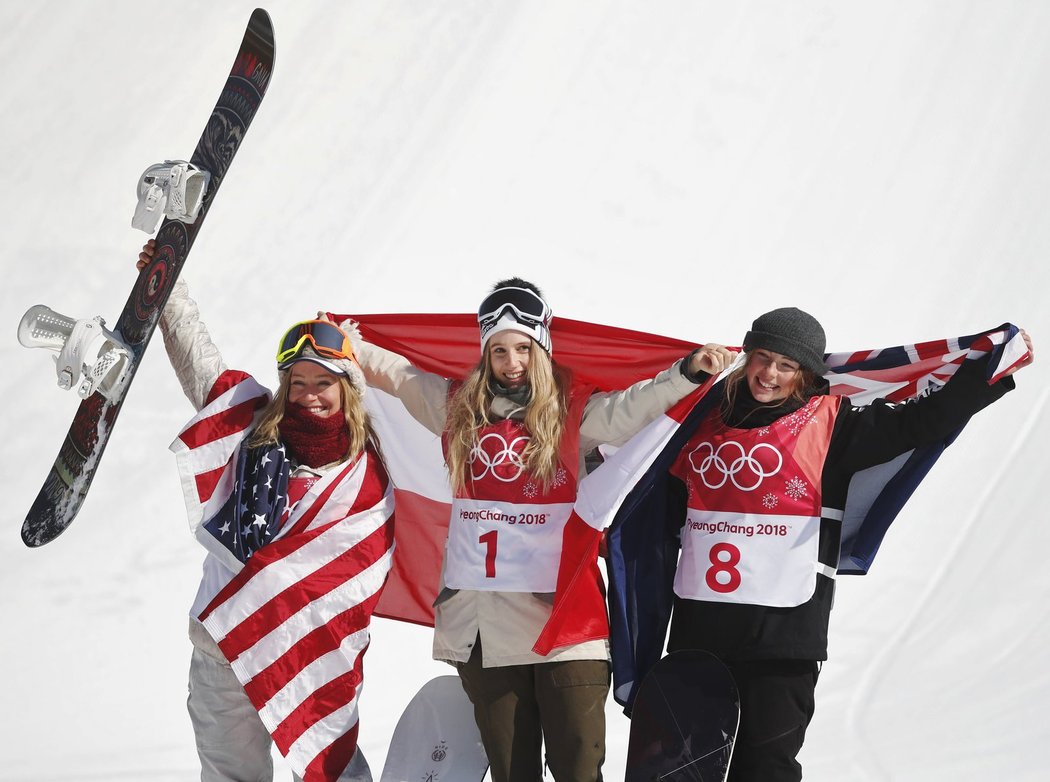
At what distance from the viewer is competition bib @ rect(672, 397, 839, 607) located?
2.91 meters

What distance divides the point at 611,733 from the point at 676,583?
82.6 inches

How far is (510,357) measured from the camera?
3094 mm

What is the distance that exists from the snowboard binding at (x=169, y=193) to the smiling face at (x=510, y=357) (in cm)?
105

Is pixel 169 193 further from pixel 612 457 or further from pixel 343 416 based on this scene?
pixel 612 457

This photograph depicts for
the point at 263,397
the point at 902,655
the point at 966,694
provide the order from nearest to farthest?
the point at 263,397 → the point at 966,694 → the point at 902,655

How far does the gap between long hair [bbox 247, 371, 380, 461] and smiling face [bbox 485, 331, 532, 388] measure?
407 millimetres

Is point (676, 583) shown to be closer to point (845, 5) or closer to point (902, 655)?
point (902, 655)

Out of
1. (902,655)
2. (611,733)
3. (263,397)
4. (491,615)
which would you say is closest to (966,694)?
(902,655)

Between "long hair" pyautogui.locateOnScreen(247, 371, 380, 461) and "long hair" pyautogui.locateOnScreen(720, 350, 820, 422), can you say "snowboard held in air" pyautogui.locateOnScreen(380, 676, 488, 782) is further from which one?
"long hair" pyautogui.locateOnScreen(720, 350, 820, 422)

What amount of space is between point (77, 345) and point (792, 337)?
2.07m

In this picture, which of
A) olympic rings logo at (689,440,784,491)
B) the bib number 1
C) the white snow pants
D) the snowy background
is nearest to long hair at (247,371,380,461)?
the bib number 1

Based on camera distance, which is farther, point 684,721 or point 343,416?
point 343,416

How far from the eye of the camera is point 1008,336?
2.83m

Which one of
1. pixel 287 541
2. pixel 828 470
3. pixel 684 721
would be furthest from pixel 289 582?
pixel 828 470
